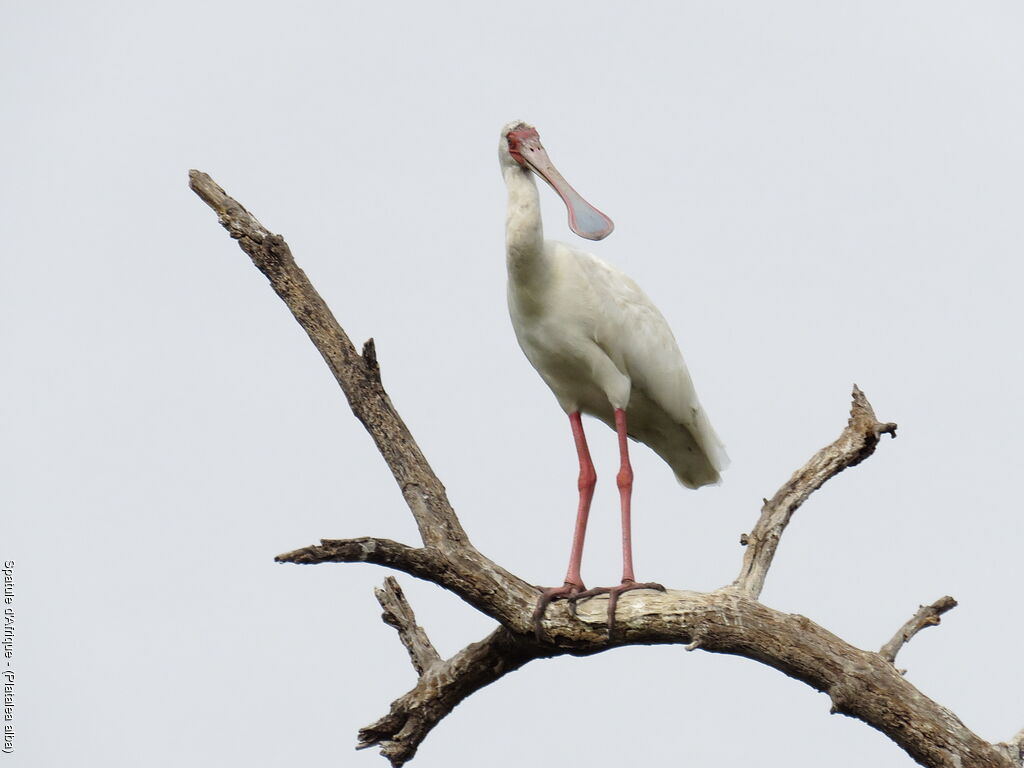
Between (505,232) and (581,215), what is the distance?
1.43 ft

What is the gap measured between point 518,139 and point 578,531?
2269mm

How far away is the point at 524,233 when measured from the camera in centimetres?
888

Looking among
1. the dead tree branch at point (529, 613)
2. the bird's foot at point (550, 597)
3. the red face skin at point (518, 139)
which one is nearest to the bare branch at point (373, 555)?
the dead tree branch at point (529, 613)

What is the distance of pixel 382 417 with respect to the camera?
8547 millimetres

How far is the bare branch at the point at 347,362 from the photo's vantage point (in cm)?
839

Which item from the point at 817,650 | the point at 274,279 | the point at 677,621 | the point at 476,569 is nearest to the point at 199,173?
the point at 274,279

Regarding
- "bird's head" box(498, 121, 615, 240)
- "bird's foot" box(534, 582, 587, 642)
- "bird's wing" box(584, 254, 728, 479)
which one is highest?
"bird's head" box(498, 121, 615, 240)

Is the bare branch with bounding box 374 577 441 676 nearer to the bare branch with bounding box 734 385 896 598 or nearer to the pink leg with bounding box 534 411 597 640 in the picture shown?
the pink leg with bounding box 534 411 597 640

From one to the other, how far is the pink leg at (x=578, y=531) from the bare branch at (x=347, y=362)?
602mm

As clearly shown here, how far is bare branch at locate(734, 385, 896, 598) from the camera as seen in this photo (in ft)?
28.2

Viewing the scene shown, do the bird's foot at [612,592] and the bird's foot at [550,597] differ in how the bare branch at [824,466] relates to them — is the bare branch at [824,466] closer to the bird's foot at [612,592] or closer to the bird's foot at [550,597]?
the bird's foot at [612,592]

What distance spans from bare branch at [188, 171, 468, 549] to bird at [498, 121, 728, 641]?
88cm

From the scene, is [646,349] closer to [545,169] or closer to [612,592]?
[545,169]

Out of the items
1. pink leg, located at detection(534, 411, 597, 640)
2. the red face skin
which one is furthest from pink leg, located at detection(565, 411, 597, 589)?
the red face skin
